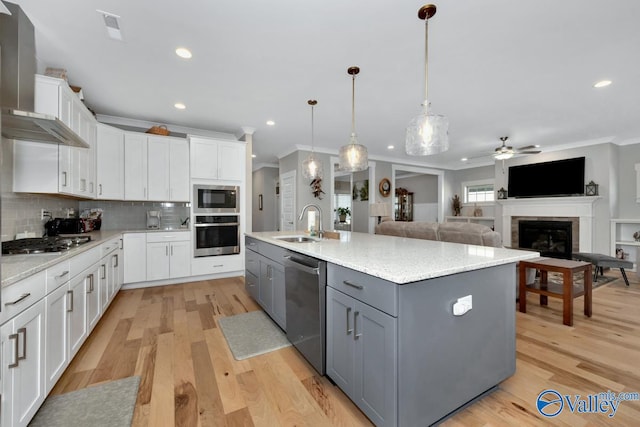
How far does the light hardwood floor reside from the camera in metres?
1.47

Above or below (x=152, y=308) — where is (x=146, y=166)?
above

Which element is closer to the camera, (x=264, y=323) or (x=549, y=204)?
(x=264, y=323)

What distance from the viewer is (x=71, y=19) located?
2023 mm

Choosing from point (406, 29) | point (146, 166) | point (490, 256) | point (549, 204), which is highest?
point (406, 29)

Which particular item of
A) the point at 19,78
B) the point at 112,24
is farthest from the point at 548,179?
the point at 19,78

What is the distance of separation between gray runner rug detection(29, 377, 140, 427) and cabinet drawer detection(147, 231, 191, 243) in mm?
2372

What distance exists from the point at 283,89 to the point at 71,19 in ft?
6.10

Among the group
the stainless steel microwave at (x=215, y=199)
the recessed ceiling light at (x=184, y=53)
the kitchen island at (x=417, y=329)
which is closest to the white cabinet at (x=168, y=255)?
the stainless steel microwave at (x=215, y=199)

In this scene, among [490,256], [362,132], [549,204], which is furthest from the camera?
[549,204]

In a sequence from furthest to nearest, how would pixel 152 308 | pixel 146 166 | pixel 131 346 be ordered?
pixel 146 166, pixel 152 308, pixel 131 346

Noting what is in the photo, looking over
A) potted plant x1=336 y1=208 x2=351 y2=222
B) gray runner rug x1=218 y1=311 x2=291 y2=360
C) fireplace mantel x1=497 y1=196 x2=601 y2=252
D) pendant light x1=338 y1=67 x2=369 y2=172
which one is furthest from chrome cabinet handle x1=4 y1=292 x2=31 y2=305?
potted plant x1=336 y1=208 x2=351 y2=222

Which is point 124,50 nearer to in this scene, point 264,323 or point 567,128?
point 264,323

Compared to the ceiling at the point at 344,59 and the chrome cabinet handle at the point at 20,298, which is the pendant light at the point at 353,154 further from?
the chrome cabinet handle at the point at 20,298

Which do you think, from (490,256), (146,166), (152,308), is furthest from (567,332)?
(146,166)
